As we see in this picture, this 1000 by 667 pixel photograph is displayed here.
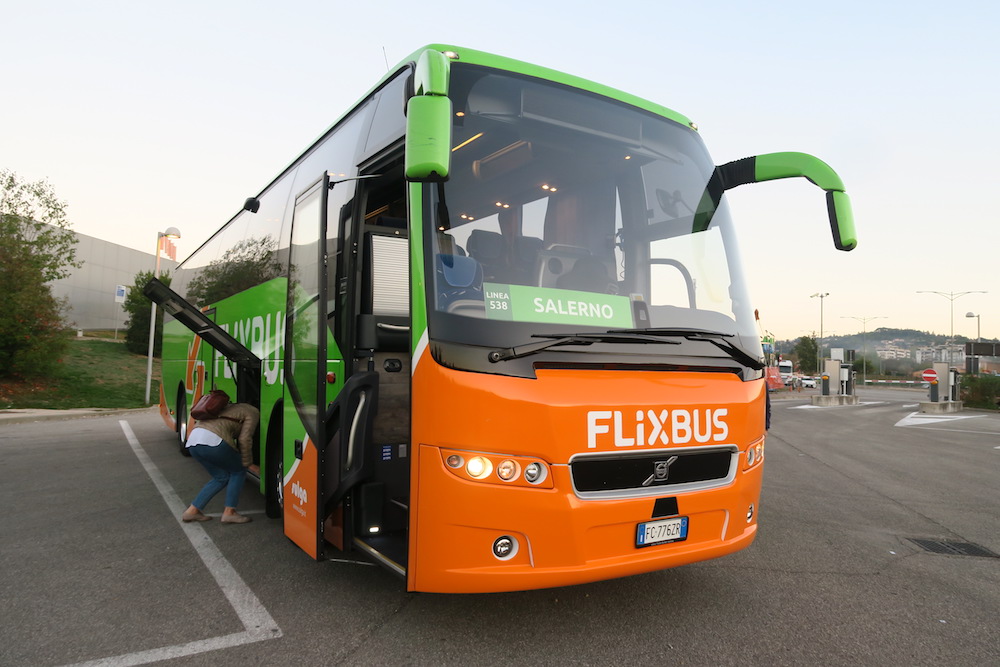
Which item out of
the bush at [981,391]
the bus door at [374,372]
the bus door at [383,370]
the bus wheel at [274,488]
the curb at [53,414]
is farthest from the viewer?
the bush at [981,391]

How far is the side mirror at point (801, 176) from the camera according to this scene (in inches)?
177

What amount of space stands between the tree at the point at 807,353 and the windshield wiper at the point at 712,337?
96882 millimetres

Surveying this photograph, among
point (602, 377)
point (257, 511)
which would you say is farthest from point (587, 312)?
point (257, 511)

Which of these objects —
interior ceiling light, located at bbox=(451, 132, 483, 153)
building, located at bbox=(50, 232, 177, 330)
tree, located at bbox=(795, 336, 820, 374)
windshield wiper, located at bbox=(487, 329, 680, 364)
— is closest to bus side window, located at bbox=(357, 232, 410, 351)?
interior ceiling light, located at bbox=(451, 132, 483, 153)

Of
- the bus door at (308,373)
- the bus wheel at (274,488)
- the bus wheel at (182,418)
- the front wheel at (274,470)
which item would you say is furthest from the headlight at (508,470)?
the bus wheel at (182,418)

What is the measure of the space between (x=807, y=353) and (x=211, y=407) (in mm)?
103591

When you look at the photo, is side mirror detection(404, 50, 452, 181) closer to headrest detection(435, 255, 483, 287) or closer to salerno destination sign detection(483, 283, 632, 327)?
headrest detection(435, 255, 483, 287)

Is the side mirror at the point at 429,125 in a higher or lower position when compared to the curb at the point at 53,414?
higher

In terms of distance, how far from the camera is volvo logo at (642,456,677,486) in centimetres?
360

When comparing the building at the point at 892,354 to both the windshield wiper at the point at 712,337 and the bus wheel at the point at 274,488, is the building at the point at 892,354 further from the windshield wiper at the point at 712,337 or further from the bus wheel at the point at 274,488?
the bus wheel at the point at 274,488

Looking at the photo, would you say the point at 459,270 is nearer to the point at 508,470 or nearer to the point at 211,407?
the point at 508,470

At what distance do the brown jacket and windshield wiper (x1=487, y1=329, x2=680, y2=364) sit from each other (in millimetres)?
3771

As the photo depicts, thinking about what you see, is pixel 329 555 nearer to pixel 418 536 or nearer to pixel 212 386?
pixel 418 536

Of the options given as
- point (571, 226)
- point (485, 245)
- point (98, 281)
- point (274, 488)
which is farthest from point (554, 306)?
point (98, 281)
